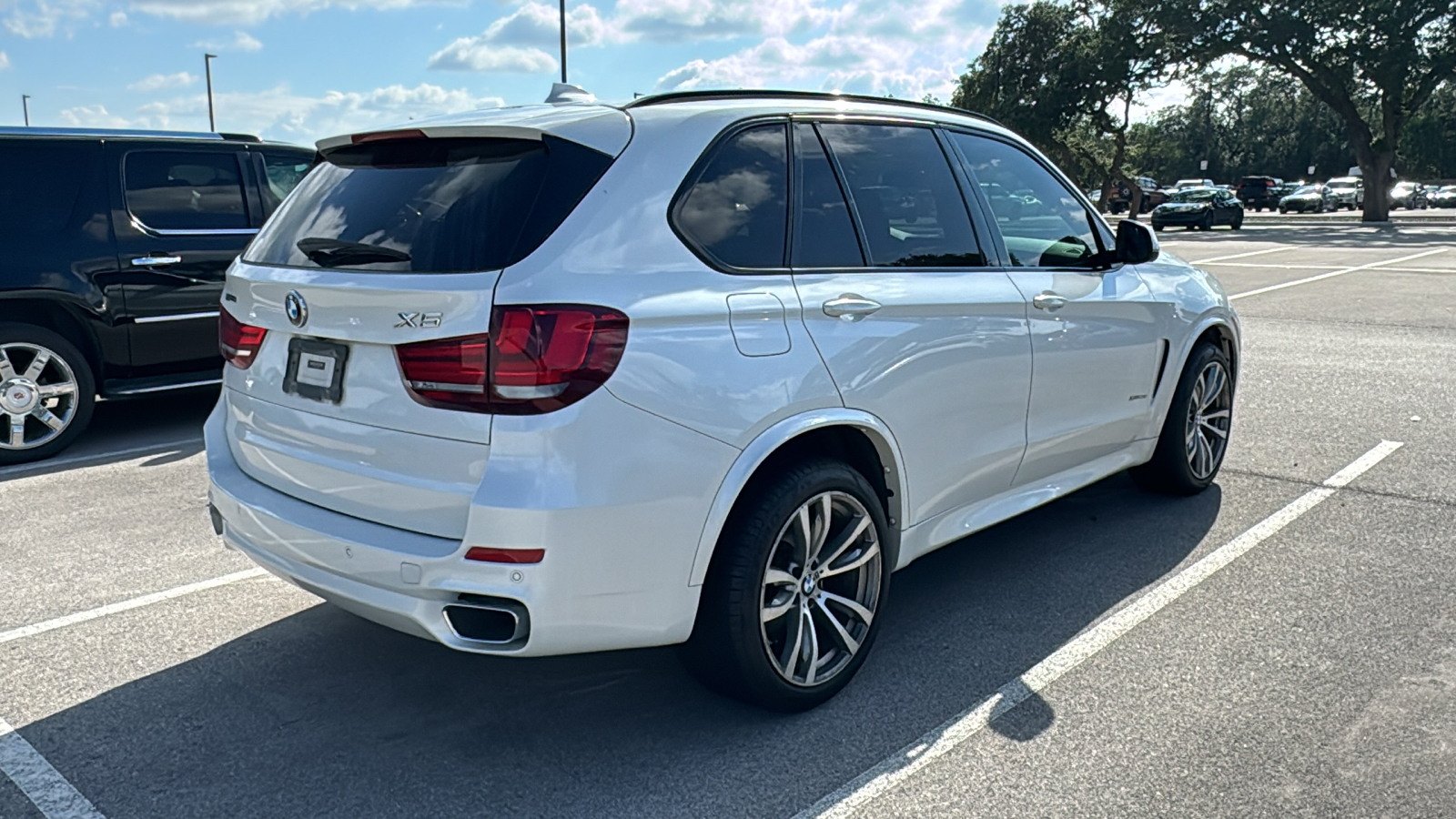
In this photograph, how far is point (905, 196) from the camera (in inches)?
152

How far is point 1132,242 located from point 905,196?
1.46 m

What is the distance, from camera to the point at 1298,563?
4.65 meters

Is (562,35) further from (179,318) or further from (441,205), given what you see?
(441,205)

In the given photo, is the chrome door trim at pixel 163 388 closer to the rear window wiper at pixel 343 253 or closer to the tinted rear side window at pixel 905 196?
the rear window wiper at pixel 343 253

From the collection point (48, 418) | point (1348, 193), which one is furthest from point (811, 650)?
point (1348, 193)

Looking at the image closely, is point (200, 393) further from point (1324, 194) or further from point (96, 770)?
point (1324, 194)

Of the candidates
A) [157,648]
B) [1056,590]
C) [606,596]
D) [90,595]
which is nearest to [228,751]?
[157,648]

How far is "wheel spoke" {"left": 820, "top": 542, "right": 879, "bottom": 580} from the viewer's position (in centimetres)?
342

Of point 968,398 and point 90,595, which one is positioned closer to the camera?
point 968,398

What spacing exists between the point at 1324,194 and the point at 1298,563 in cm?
5989

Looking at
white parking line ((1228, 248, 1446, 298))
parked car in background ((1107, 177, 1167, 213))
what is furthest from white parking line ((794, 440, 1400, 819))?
parked car in background ((1107, 177, 1167, 213))

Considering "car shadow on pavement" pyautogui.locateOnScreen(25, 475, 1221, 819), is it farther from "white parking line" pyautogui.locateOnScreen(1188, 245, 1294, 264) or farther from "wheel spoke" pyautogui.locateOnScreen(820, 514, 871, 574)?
"white parking line" pyautogui.locateOnScreen(1188, 245, 1294, 264)

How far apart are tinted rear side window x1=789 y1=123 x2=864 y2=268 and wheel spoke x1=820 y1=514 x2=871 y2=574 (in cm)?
77

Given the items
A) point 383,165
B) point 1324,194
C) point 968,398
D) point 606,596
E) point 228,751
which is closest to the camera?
point 606,596
